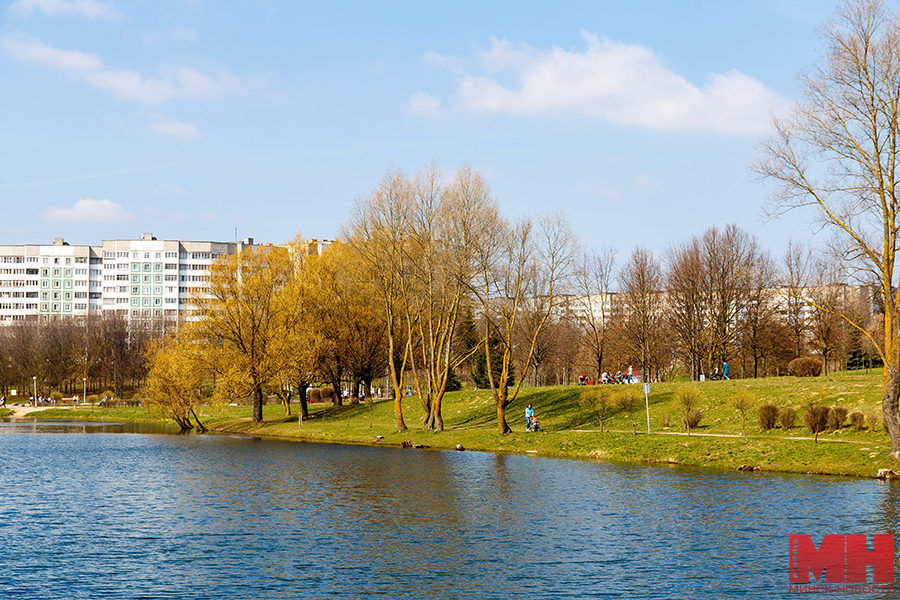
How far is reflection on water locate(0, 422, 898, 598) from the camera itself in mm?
19281

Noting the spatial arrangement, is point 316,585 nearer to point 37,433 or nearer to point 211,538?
point 211,538

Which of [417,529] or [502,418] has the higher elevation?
[502,418]

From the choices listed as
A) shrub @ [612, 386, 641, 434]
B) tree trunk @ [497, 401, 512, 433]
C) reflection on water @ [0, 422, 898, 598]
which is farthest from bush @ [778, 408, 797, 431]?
tree trunk @ [497, 401, 512, 433]

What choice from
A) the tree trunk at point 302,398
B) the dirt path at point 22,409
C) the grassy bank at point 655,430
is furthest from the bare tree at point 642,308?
the dirt path at point 22,409

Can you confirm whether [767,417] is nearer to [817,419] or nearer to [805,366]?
[817,419]

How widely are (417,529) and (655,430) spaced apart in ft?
97.4

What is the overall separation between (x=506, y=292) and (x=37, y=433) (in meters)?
49.2

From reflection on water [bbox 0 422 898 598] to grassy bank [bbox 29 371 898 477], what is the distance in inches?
123

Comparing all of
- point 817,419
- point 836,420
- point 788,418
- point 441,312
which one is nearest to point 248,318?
point 441,312

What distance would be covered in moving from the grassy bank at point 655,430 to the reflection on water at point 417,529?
311 centimetres

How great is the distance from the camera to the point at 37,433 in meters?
76.8

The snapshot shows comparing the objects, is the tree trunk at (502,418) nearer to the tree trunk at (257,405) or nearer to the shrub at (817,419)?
the shrub at (817,419)

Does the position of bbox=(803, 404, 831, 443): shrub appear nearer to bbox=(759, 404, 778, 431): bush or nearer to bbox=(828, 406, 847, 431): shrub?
bbox=(828, 406, 847, 431): shrub

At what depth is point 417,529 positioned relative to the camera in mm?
26000
